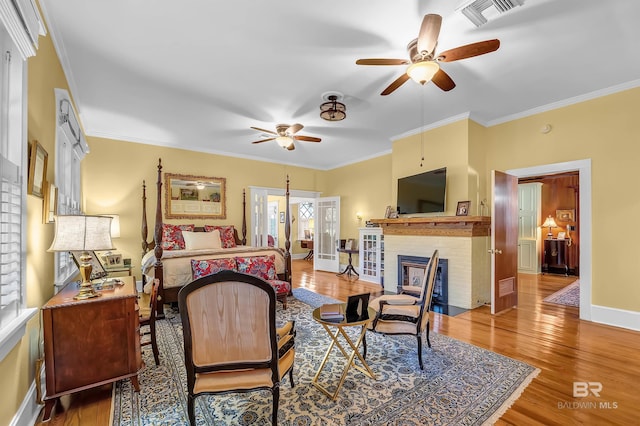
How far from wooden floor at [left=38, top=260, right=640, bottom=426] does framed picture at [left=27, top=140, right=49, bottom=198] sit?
1500 millimetres

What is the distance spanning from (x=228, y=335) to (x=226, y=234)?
460cm

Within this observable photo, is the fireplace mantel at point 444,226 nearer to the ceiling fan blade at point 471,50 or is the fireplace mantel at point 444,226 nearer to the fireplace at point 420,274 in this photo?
the fireplace at point 420,274

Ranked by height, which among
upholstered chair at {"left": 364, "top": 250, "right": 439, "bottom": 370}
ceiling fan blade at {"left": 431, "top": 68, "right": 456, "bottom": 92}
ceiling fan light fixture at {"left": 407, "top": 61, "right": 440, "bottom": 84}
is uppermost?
ceiling fan blade at {"left": 431, "top": 68, "right": 456, "bottom": 92}

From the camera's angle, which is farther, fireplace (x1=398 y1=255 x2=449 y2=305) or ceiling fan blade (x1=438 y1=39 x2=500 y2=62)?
fireplace (x1=398 y1=255 x2=449 y2=305)

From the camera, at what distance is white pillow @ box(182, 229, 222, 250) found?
524 centimetres

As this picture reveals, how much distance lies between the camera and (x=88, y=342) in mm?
1973

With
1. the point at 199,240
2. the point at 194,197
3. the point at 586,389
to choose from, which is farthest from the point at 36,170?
the point at 586,389

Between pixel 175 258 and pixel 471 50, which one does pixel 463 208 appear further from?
pixel 175 258

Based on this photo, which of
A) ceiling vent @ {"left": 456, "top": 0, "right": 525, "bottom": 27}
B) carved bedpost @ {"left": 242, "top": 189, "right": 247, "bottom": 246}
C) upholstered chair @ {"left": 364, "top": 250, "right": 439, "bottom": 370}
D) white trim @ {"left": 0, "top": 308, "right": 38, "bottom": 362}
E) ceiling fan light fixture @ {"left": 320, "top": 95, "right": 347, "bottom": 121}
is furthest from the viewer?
carved bedpost @ {"left": 242, "top": 189, "right": 247, "bottom": 246}

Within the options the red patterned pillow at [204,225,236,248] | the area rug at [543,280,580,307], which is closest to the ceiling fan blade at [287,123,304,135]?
the red patterned pillow at [204,225,236,248]

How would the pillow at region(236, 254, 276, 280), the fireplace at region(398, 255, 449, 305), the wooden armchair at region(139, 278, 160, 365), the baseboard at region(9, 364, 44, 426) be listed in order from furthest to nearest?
1. the fireplace at region(398, 255, 449, 305)
2. the pillow at region(236, 254, 276, 280)
3. the wooden armchair at region(139, 278, 160, 365)
4. the baseboard at region(9, 364, 44, 426)

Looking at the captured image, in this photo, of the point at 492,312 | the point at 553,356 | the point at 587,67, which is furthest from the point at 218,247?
the point at 587,67

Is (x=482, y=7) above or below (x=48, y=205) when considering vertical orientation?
above

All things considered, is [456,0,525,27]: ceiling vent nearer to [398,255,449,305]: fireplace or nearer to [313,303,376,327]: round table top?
[313,303,376,327]: round table top
